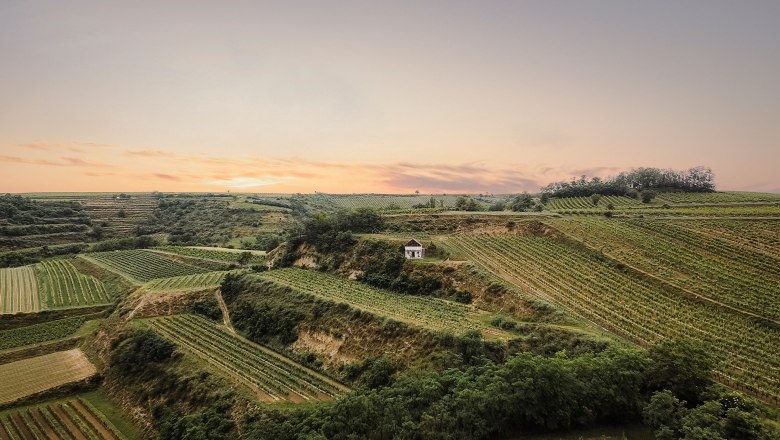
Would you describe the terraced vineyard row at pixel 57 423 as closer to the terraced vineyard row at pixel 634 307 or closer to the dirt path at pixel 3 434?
the dirt path at pixel 3 434

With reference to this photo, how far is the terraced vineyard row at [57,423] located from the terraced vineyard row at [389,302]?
27.4 metres

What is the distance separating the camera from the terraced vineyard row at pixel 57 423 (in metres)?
41.6

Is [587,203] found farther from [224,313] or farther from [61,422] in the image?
[61,422]

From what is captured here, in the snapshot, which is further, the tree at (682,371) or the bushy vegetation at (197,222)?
the bushy vegetation at (197,222)

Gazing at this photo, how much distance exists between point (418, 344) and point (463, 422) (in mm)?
15078

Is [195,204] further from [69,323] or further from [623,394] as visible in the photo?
[623,394]

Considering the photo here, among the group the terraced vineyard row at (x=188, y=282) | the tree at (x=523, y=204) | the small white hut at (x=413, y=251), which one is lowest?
the terraced vineyard row at (x=188, y=282)

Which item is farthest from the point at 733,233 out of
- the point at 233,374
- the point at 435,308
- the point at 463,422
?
the point at 233,374

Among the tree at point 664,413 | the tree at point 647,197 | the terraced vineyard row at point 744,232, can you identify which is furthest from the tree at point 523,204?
the tree at point 664,413

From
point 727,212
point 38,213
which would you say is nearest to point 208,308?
point 727,212

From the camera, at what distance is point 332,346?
49438 millimetres

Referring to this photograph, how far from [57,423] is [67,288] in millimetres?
46146

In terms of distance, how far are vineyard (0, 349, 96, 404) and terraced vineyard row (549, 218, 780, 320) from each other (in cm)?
7406

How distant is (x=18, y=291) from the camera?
2997 inches
